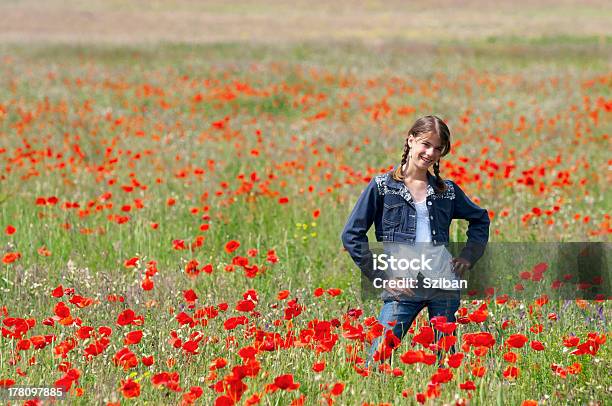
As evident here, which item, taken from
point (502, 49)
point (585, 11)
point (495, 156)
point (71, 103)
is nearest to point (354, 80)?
point (71, 103)

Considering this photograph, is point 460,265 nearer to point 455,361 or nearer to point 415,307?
point 415,307

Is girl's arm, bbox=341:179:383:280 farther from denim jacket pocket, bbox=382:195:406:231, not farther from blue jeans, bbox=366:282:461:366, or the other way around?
blue jeans, bbox=366:282:461:366

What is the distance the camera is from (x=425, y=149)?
3912mm

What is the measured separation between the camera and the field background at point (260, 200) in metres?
3.60

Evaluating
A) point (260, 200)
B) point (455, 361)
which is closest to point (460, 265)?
point (455, 361)

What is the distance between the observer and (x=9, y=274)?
5273mm

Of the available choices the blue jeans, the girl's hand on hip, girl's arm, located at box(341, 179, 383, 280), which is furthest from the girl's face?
the blue jeans

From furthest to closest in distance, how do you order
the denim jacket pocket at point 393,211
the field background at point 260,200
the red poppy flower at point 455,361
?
the denim jacket pocket at point 393,211 < the field background at point 260,200 < the red poppy flower at point 455,361

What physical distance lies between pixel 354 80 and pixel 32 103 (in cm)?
677

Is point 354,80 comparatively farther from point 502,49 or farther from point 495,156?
point 502,49

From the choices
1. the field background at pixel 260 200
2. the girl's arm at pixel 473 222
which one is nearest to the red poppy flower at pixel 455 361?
the field background at pixel 260 200

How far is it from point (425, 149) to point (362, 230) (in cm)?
46

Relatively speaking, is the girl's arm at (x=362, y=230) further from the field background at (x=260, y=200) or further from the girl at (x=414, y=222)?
the field background at (x=260, y=200)

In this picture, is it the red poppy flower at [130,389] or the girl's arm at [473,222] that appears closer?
the red poppy flower at [130,389]
